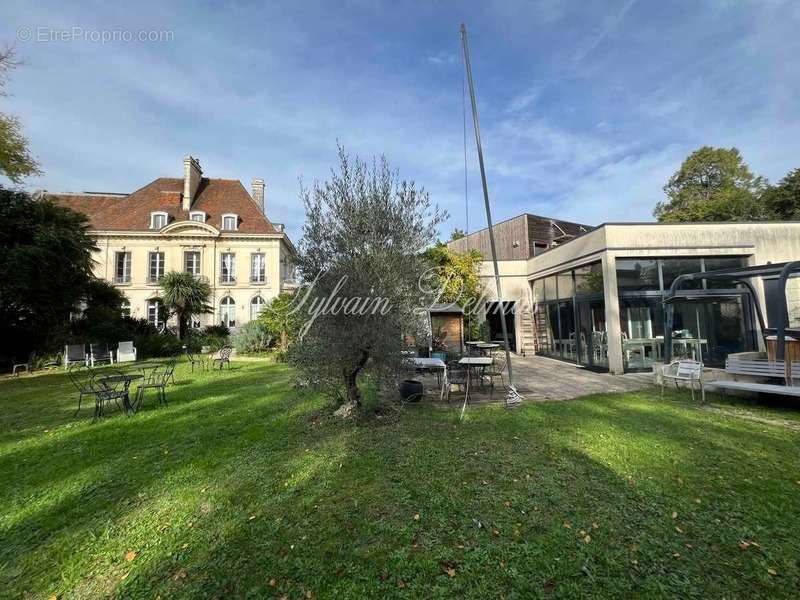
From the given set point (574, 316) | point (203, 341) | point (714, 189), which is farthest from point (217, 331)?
point (714, 189)

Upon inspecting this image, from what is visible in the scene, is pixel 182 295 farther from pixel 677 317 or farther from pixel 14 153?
pixel 677 317

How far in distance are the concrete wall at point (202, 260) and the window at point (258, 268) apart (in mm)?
239

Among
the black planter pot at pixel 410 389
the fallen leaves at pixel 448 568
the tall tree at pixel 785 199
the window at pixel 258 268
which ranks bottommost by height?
the fallen leaves at pixel 448 568

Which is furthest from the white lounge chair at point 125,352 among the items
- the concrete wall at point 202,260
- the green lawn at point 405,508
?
the green lawn at point 405,508

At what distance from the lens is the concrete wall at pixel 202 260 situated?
23141 millimetres

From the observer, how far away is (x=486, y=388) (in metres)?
8.23

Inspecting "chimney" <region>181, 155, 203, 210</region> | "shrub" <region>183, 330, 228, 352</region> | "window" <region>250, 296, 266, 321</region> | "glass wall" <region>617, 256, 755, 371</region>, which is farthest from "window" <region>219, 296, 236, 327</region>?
"glass wall" <region>617, 256, 755, 371</region>

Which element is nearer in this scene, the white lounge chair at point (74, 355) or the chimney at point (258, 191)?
the white lounge chair at point (74, 355)

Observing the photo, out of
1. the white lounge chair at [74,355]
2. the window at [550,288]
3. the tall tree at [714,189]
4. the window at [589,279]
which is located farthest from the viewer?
the tall tree at [714,189]

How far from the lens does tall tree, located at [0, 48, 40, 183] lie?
1296 cm

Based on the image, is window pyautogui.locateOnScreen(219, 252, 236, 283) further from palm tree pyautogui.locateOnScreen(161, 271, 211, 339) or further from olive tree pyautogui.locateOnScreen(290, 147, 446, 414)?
olive tree pyautogui.locateOnScreen(290, 147, 446, 414)

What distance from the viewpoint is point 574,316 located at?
483 inches

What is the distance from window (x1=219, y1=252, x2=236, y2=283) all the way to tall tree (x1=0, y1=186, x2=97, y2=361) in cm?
1039

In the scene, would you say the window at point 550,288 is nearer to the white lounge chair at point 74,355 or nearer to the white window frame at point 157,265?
the white lounge chair at point 74,355
